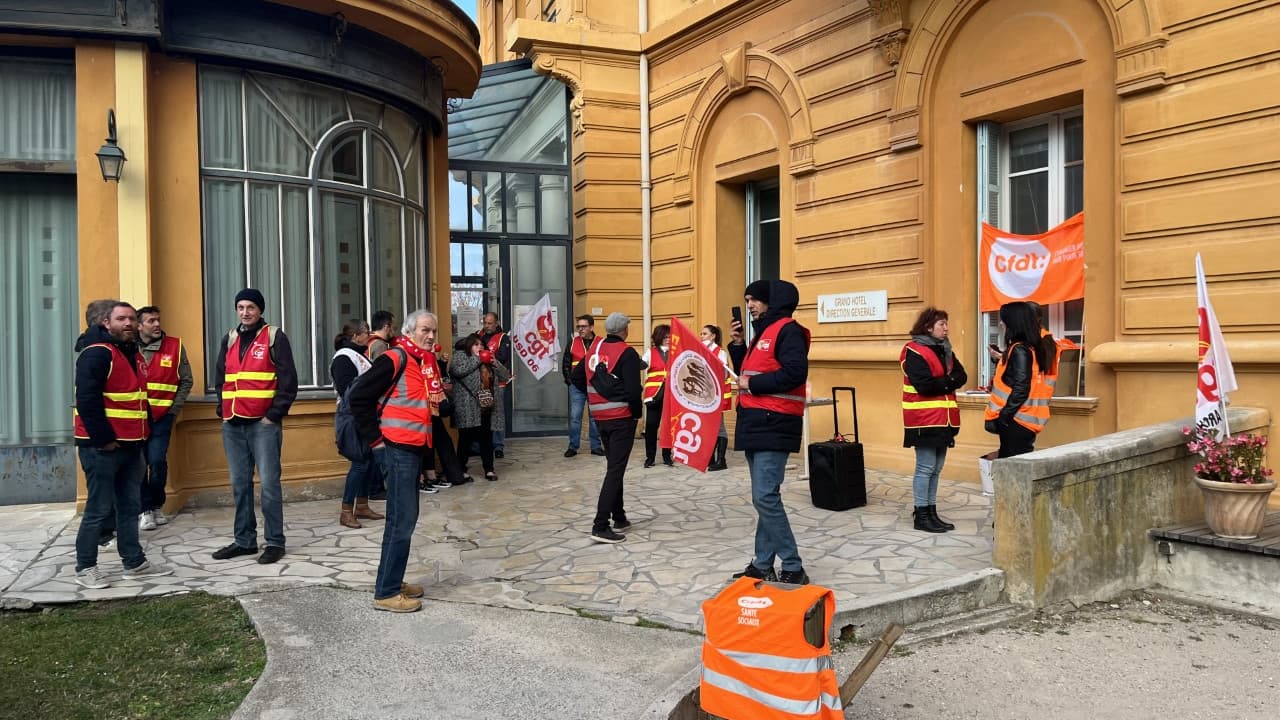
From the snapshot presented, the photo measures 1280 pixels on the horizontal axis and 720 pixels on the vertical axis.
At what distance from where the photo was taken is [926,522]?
7246 millimetres

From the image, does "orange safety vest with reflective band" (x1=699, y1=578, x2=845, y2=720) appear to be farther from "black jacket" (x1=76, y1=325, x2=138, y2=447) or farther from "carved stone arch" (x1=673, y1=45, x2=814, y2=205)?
"carved stone arch" (x1=673, y1=45, x2=814, y2=205)

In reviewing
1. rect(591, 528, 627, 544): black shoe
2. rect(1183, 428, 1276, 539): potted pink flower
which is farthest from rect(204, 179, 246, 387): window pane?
rect(1183, 428, 1276, 539): potted pink flower

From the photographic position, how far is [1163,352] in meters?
7.89

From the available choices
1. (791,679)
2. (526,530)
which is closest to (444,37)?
(526,530)

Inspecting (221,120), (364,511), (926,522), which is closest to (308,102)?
(221,120)

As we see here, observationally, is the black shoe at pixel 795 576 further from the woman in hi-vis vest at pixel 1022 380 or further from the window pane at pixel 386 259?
the window pane at pixel 386 259

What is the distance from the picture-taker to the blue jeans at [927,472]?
7.21 meters

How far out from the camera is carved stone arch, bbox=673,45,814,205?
11.6 meters

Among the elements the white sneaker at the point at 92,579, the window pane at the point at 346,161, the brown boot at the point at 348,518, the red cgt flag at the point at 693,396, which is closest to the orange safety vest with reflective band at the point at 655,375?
the window pane at the point at 346,161

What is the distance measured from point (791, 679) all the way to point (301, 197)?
7.70 m

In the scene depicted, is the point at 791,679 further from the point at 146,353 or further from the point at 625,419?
the point at 146,353

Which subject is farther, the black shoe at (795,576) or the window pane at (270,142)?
the window pane at (270,142)

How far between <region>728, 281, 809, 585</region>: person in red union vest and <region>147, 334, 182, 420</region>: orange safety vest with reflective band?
16.5ft

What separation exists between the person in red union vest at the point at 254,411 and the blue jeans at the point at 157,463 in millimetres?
1324
